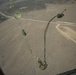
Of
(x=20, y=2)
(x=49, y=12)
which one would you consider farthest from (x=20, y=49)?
(x=20, y=2)

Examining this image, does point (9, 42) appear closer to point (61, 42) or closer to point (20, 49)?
point (20, 49)

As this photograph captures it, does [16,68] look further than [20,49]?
No

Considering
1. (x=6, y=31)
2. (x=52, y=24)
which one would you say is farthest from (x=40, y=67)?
(x=6, y=31)

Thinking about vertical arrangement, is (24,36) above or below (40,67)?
below

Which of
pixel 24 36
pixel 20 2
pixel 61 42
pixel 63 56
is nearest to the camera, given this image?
pixel 63 56

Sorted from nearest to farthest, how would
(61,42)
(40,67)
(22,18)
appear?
(40,67)
(61,42)
(22,18)

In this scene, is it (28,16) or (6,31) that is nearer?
(6,31)

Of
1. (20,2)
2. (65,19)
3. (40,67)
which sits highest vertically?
(40,67)

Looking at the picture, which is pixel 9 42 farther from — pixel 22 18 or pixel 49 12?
Result: pixel 49 12

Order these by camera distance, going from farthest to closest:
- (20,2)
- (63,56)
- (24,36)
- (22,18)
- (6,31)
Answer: (20,2) < (22,18) < (6,31) < (24,36) < (63,56)
